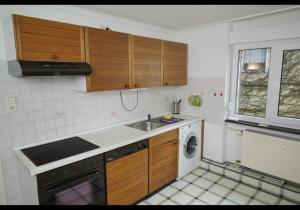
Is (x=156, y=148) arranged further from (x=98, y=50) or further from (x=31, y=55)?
(x=31, y=55)

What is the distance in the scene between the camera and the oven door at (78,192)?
155 cm

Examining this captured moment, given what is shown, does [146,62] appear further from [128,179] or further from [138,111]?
[128,179]

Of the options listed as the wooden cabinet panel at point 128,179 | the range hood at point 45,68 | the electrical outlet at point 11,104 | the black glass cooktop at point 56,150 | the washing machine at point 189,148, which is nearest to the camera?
the range hood at point 45,68

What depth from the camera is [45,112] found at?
1985 mm

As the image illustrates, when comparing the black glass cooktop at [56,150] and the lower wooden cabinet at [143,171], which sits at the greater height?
the black glass cooktop at [56,150]

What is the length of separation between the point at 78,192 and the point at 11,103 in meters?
0.99

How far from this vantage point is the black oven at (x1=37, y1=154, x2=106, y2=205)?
153 centimetres

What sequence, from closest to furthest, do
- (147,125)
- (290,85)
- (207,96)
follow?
(290,85) → (147,125) → (207,96)

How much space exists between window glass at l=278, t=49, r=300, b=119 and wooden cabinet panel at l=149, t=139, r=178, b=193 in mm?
1441

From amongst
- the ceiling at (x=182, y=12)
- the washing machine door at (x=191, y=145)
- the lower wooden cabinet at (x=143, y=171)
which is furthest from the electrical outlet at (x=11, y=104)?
the washing machine door at (x=191, y=145)

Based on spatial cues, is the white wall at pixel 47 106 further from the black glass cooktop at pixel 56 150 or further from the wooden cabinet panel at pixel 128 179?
the wooden cabinet panel at pixel 128 179

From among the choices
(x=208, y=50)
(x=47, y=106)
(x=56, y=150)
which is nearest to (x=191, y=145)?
(x=208, y=50)

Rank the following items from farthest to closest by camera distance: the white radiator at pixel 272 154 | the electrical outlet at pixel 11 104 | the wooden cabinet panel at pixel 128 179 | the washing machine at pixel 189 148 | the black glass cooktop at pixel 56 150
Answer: the washing machine at pixel 189 148
the white radiator at pixel 272 154
the wooden cabinet panel at pixel 128 179
the electrical outlet at pixel 11 104
the black glass cooktop at pixel 56 150

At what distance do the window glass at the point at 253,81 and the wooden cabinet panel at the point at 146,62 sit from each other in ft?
3.83
